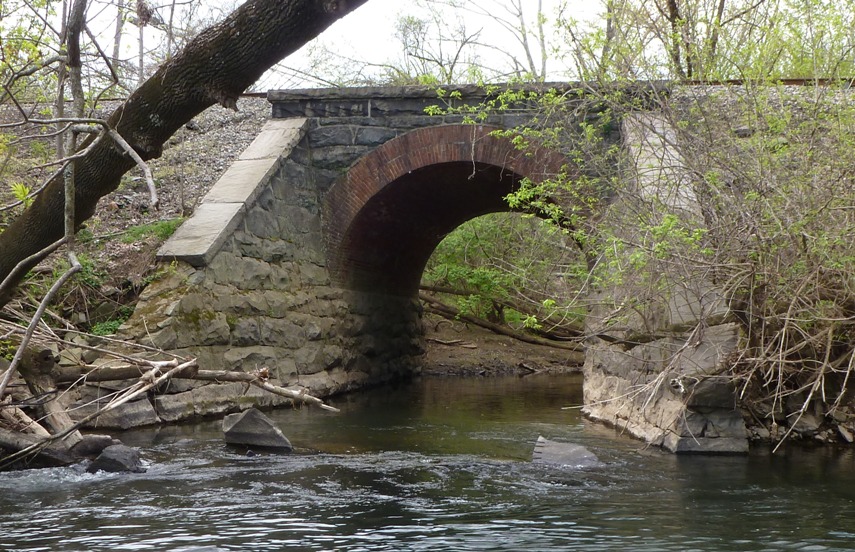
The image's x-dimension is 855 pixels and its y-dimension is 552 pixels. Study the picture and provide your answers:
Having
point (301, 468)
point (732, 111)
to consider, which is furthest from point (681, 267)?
point (301, 468)

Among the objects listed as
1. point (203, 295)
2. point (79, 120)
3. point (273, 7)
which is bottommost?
point (203, 295)

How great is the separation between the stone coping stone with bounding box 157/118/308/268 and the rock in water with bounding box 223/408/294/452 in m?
2.58

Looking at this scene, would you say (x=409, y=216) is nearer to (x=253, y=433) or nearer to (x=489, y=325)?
→ (x=489, y=325)

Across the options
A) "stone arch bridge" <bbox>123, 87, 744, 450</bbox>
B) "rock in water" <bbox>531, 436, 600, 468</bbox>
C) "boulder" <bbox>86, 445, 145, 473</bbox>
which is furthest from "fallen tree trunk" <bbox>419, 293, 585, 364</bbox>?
Answer: "boulder" <bbox>86, 445, 145, 473</bbox>

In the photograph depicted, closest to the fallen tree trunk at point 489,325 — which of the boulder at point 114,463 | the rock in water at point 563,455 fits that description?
the rock in water at point 563,455

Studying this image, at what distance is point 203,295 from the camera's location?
9320 mm

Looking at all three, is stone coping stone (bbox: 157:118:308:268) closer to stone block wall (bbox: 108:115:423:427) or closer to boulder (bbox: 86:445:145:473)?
stone block wall (bbox: 108:115:423:427)

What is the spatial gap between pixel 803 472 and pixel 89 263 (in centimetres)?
727

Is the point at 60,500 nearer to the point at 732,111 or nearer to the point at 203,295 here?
the point at 203,295

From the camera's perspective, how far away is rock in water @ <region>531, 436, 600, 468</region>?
650cm

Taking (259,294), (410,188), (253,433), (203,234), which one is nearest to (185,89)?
(253,433)

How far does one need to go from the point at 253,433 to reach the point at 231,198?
3710mm

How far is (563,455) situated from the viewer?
6.61 meters

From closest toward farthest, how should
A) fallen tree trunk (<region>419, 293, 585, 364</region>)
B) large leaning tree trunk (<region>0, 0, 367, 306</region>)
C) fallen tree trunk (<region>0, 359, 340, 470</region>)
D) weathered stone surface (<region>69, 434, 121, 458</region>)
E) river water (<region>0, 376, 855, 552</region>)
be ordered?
1. large leaning tree trunk (<region>0, 0, 367, 306</region>)
2. river water (<region>0, 376, 855, 552</region>)
3. fallen tree trunk (<region>0, 359, 340, 470</region>)
4. weathered stone surface (<region>69, 434, 121, 458</region>)
5. fallen tree trunk (<region>419, 293, 585, 364</region>)
